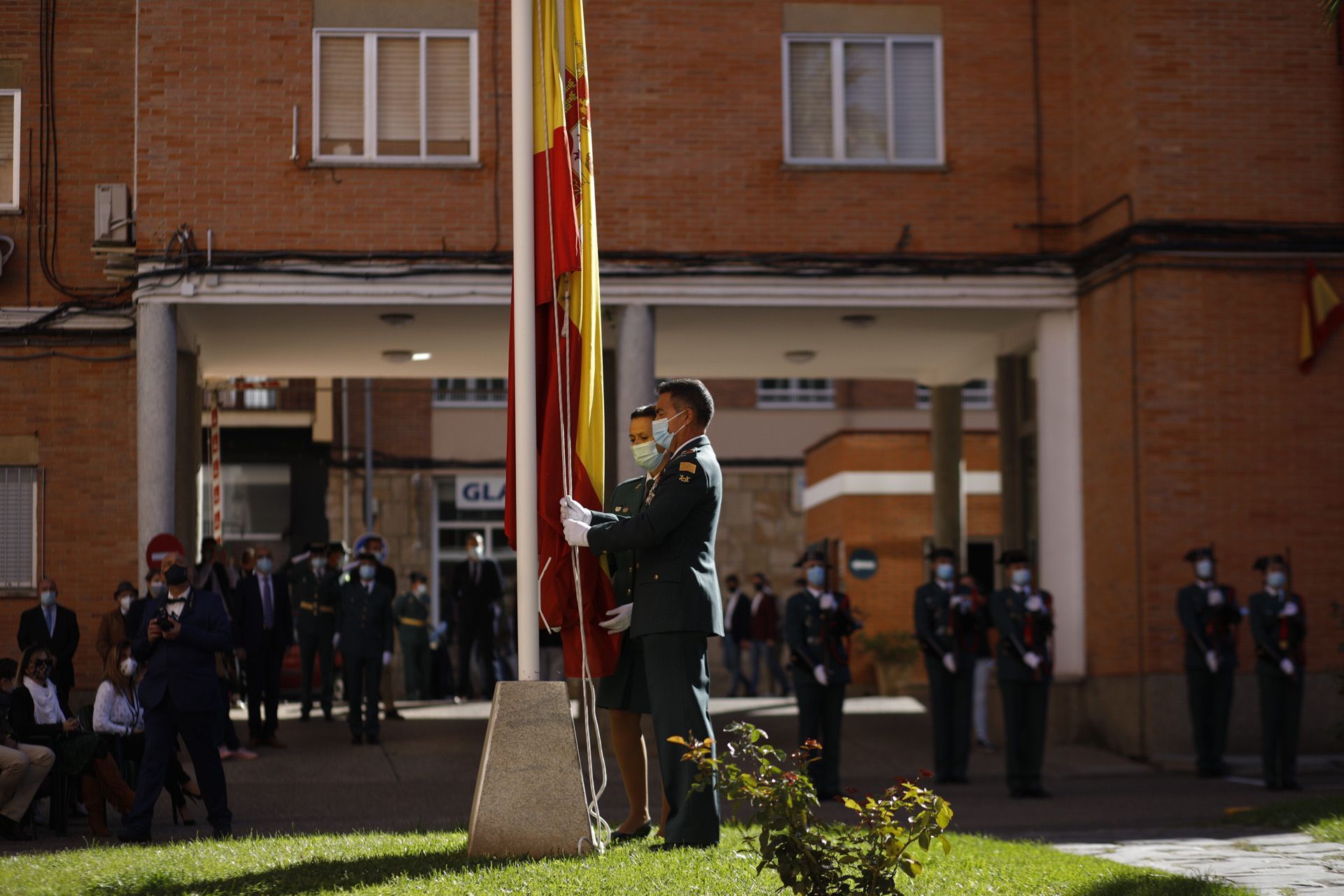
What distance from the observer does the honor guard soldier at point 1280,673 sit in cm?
1403

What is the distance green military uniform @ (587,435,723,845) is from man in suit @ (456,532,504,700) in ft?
40.4

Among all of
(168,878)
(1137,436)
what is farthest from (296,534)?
(168,878)

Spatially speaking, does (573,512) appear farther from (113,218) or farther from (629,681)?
(113,218)

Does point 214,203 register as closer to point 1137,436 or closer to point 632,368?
point 632,368

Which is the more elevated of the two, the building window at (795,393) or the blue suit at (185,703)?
the building window at (795,393)

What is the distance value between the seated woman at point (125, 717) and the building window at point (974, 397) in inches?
1048

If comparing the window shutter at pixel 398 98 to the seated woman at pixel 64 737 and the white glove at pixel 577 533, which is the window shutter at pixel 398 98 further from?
the white glove at pixel 577 533

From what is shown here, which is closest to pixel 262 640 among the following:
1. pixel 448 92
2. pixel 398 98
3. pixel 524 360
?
pixel 398 98

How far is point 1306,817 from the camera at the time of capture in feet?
35.9

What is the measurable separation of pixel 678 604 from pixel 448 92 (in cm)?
1047

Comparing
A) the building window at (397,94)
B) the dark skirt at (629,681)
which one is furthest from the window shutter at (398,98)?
the dark skirt at (629,681)

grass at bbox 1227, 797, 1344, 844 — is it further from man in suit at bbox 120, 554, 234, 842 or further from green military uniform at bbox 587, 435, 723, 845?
man in suit at bbox 120, 554, 234, 842

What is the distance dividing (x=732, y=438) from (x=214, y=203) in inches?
869

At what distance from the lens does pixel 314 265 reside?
1655cm
